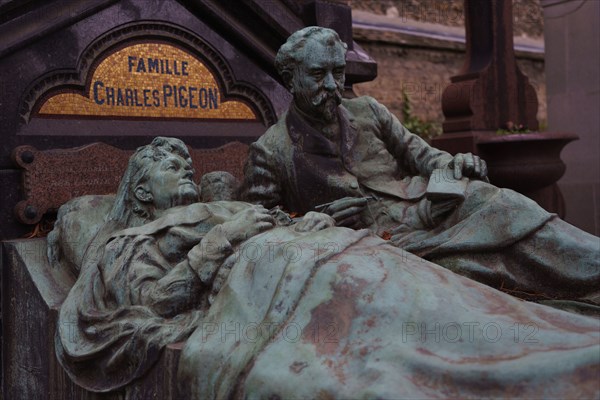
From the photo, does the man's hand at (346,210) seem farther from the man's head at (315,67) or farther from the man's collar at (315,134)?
the man's head at (315,67)

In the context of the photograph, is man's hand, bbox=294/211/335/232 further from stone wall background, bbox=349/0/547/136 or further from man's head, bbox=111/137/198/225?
stone wall background, bbox=349/0/547/136

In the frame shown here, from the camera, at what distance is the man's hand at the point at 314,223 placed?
3.54 meters

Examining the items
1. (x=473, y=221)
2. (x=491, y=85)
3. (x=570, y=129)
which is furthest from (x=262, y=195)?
(x=570, y=129)

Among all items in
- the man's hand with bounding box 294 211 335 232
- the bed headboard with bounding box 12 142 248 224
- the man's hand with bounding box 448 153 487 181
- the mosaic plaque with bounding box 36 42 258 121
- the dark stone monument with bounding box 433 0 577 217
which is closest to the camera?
the man's hand with bounding box 294 211 335 232

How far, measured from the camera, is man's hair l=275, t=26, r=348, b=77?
13.2ft

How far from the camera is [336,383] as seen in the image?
2721mm

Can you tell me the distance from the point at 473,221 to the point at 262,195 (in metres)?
1.09

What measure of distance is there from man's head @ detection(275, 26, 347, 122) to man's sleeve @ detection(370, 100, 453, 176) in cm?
36

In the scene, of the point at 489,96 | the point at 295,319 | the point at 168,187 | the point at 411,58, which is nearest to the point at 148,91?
the point at 168,187

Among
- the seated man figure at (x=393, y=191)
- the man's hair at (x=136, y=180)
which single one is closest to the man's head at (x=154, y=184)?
the man's hair at (x=136, y=180)

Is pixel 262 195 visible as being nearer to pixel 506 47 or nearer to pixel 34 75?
pixel 34 75

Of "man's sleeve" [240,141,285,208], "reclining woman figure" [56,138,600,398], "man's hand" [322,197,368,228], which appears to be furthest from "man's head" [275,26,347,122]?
"reclining woman figure" [56,138,600,398]

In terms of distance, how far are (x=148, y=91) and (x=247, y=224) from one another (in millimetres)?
1933

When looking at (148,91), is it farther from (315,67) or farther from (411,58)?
(411,58)
